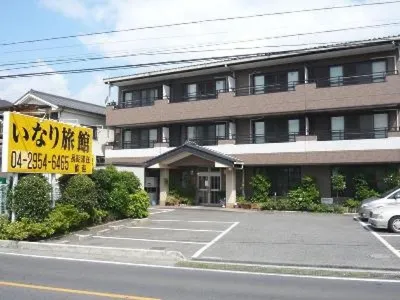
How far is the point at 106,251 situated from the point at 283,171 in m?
17.7

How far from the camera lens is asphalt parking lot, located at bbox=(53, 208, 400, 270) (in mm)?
12352

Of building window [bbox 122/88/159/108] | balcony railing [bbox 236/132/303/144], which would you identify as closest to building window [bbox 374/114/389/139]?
balcony railing [bbox 236/132/303/144]

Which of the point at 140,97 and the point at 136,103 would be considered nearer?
the point at 136,103

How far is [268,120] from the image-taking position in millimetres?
29250

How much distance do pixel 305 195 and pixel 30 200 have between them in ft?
54.0

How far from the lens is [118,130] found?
35.2 metres

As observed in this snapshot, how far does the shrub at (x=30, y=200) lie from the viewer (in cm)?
1517

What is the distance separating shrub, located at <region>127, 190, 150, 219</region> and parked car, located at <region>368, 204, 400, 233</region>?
10313 millimetres

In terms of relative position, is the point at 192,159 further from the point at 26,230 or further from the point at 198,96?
the point at 26,230

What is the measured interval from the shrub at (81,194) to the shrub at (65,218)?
31 centimetres

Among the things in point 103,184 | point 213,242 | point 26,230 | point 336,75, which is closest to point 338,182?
point 336,75

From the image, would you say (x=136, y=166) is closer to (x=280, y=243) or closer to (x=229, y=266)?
(x=280, y=243)

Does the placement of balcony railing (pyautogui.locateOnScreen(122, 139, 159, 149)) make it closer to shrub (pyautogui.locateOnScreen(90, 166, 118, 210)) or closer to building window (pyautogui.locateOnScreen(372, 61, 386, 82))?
shrub (pyautogui.locateOnScreen(90, 166, 118, 210))

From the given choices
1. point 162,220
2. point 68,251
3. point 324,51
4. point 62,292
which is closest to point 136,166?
point 162,220
